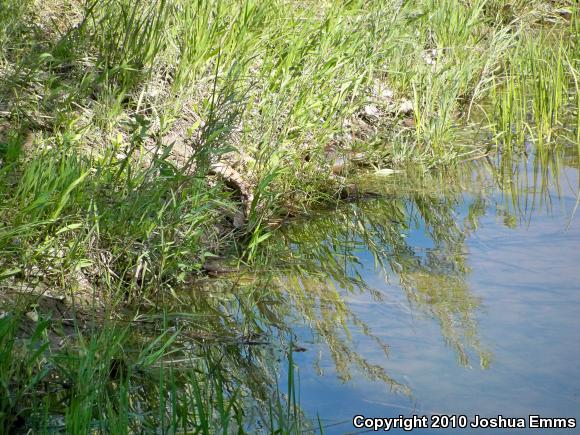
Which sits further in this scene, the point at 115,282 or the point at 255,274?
the point at 255,274

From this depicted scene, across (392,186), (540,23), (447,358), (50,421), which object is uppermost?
(540,23)

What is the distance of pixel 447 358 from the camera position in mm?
3320

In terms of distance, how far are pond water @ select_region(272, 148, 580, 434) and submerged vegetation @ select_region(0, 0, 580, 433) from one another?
0.10 ft

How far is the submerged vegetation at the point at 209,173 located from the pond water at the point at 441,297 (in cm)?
3

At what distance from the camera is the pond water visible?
3074mm

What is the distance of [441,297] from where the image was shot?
3939 millimetres

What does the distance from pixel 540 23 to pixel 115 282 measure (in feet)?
21.8

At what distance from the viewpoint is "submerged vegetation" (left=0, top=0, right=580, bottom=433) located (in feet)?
9.83

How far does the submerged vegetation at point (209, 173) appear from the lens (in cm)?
300

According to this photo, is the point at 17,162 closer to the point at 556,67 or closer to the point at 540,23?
the point at 556,67

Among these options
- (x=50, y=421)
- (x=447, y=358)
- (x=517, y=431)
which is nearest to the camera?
(x=50, y=421)

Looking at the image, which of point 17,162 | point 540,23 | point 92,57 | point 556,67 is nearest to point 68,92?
point 92,57

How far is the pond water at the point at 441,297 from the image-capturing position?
3.07m

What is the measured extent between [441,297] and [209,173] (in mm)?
1428
